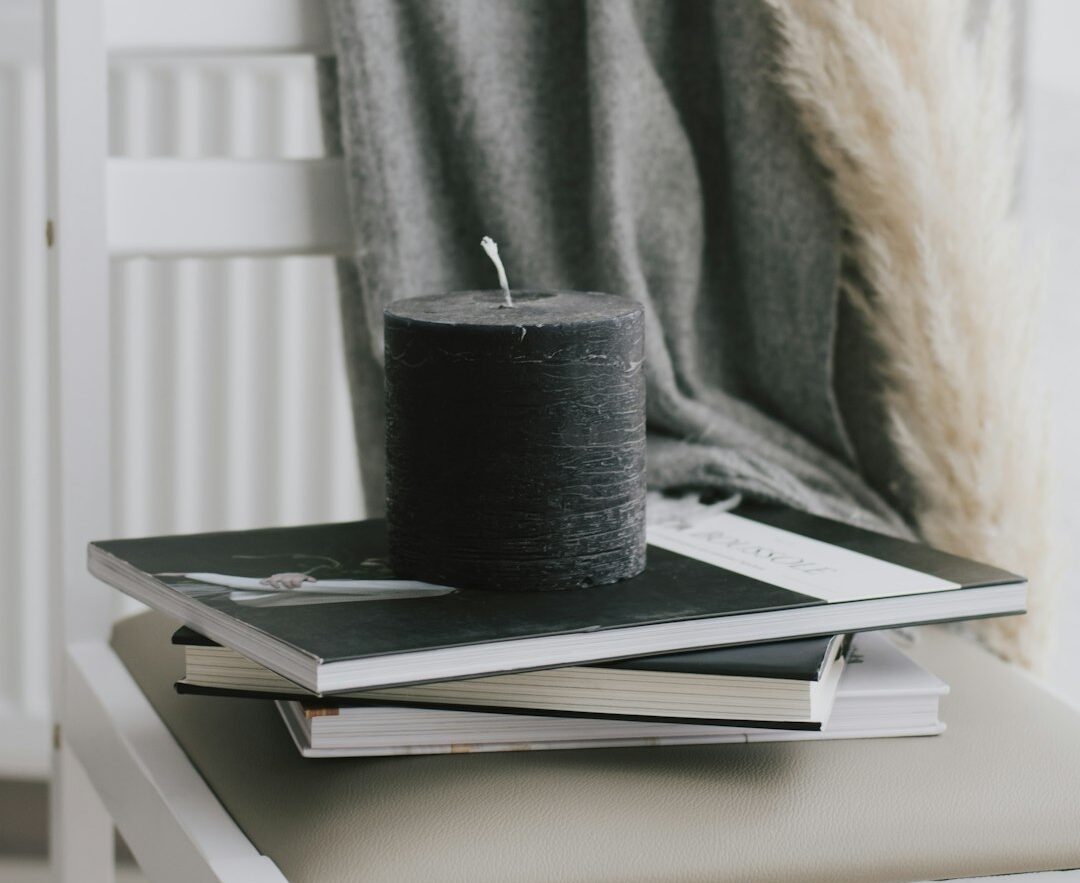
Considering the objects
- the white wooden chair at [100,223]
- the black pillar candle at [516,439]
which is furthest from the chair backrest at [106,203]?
the black pillar candle at [516,439]

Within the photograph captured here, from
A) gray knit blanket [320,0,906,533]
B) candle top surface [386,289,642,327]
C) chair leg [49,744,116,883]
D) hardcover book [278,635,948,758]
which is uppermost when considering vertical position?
gray knit blanket [320,0,906,533]

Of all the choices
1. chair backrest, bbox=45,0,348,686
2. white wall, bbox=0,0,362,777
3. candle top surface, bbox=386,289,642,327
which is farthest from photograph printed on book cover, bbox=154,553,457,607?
white wall, bbox=0,0,362,777

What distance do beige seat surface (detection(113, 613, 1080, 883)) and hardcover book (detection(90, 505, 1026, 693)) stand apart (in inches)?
2.2

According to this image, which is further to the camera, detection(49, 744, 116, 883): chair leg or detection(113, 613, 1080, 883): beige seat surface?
detection(49, 744, 116, 883): chair leg

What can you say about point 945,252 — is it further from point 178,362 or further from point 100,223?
point 178,362

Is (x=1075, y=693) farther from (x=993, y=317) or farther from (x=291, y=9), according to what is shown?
(x=291, y=9)

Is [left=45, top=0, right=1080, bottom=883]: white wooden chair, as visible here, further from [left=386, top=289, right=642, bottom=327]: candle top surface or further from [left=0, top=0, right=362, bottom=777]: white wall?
[left=0, top=0, right=362, bottom=777]: white wall

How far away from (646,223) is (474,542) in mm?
357

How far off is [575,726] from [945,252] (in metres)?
0.39

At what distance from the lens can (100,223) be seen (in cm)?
77

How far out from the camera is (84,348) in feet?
2.53

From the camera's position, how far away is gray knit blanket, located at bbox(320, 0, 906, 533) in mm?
791

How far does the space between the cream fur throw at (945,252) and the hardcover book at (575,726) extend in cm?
24

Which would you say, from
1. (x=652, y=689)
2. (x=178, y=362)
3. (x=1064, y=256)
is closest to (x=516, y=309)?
(x=652, y=689)
